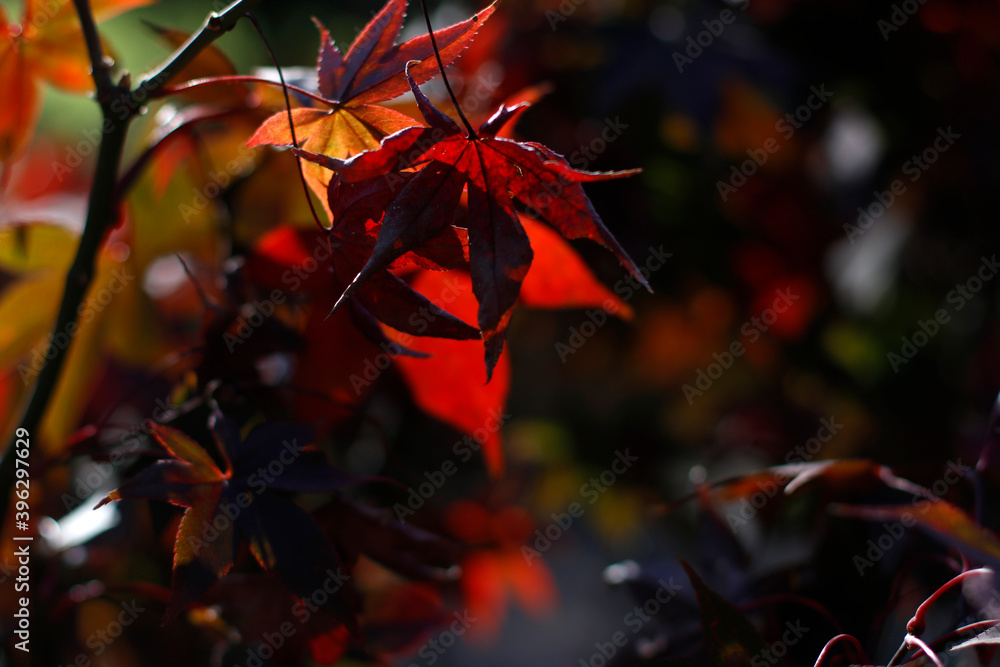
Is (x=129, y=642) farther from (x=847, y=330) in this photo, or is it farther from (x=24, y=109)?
(x=847, y=330)

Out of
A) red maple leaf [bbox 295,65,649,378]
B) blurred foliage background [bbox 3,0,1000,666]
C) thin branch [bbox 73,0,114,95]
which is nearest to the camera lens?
red maple leaf [bbox 295,65,649,378]

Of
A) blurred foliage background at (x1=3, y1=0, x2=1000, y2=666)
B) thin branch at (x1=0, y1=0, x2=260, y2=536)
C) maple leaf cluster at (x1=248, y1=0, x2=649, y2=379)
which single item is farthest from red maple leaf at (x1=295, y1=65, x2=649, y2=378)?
blurred foliage background at (x1=3, y1=0, x2=1000, y2=666)

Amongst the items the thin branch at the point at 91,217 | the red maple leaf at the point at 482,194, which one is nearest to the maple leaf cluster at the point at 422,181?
the red maple leaf at the point at 482,194

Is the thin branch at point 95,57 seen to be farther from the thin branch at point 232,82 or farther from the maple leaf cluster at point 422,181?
the maple leaf cluster at point 422,181

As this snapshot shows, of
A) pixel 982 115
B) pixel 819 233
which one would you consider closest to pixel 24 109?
pixel 819 233

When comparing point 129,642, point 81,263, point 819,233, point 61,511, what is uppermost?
point 81,263

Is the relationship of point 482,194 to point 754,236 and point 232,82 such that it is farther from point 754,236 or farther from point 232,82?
Result: point 754,236

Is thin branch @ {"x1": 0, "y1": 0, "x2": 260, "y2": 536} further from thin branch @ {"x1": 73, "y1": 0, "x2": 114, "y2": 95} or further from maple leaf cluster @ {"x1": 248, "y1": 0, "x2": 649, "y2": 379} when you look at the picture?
maple leaf cluster @ {"x1": 248, "y1": 0, "x2": 649, "y2": 379}

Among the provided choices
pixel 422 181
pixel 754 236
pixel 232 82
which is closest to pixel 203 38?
pixel 232 82
